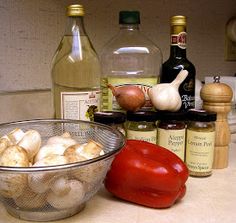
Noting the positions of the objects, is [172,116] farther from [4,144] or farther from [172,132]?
[4,144]

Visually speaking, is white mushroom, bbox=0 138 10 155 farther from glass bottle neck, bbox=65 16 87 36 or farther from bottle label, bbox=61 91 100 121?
glass bottle neck, bbox=65 16 87 36

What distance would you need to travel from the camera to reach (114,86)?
0.72 m

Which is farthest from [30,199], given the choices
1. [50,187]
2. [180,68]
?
[180,68]

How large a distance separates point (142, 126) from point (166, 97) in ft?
0.22

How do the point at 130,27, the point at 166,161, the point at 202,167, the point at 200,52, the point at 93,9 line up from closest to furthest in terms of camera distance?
the point at 166,161 < the point at 202,167 < the point at 130,27 < the point at 93,9 < the point at 200,52

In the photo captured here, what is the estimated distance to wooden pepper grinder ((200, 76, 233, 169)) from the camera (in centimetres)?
71

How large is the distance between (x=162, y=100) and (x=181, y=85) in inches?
3.6

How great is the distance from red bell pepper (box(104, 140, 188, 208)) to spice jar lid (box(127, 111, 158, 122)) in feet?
0.22

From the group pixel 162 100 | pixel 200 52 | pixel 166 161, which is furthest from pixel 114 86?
pixel 200 52

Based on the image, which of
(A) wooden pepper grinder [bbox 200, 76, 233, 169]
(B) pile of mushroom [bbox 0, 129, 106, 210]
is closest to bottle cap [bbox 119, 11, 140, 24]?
(A) wooden pepper grinder [bbox 200, 76, 233, 169]

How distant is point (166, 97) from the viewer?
659 millimetres

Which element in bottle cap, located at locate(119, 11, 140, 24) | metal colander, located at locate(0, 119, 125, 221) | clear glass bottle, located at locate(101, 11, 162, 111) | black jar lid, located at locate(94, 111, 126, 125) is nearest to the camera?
metal colander, located at locate(0, 119, 125, 221)

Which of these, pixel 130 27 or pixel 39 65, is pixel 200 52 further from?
pixel 39 65

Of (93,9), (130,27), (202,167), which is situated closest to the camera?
(202,167)
